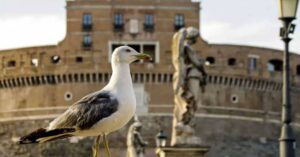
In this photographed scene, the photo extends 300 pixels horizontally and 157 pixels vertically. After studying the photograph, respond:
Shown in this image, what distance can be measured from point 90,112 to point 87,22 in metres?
54.7

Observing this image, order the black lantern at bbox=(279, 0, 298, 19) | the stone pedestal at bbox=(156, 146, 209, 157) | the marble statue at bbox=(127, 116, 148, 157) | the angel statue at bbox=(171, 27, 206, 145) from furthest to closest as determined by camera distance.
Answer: the marble statue at bbox=(127, 116, 148, 157)
the angel statue at bbox=(171, 27, 206, 145)
the stone pedestal at bbox=(156, 146, 209, 157)
the black lantern at bbox=(279, 0, 298, 19)

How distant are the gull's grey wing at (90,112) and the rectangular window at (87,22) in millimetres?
54544

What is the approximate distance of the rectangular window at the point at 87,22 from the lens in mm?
60156

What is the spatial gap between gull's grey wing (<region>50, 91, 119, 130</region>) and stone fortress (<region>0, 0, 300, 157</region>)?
53170mm

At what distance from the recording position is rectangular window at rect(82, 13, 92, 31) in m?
60.2

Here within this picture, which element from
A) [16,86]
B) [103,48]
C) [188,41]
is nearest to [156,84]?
[103,48]

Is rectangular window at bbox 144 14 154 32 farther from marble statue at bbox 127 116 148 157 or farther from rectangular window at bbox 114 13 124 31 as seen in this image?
marble statue at bbox 127 116 148 157

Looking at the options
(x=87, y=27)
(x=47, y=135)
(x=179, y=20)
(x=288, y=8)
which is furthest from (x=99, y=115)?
(x=179, y=20)

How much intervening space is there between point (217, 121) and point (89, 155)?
7.54 meters

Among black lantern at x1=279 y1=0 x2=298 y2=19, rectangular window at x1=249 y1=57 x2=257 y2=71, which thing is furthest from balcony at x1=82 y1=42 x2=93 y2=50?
black lantern at x1=279 y1=0 x2=298 y2=19

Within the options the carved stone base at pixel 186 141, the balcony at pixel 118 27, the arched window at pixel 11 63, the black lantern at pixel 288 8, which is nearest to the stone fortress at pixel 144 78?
the balcony at pixel 118 27

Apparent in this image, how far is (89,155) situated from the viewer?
5747 cm

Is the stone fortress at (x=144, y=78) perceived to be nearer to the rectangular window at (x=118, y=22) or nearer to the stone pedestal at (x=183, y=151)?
the rectangular window at (x=118, y=22)

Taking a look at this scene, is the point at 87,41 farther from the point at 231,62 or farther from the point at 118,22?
the point at 231,62
